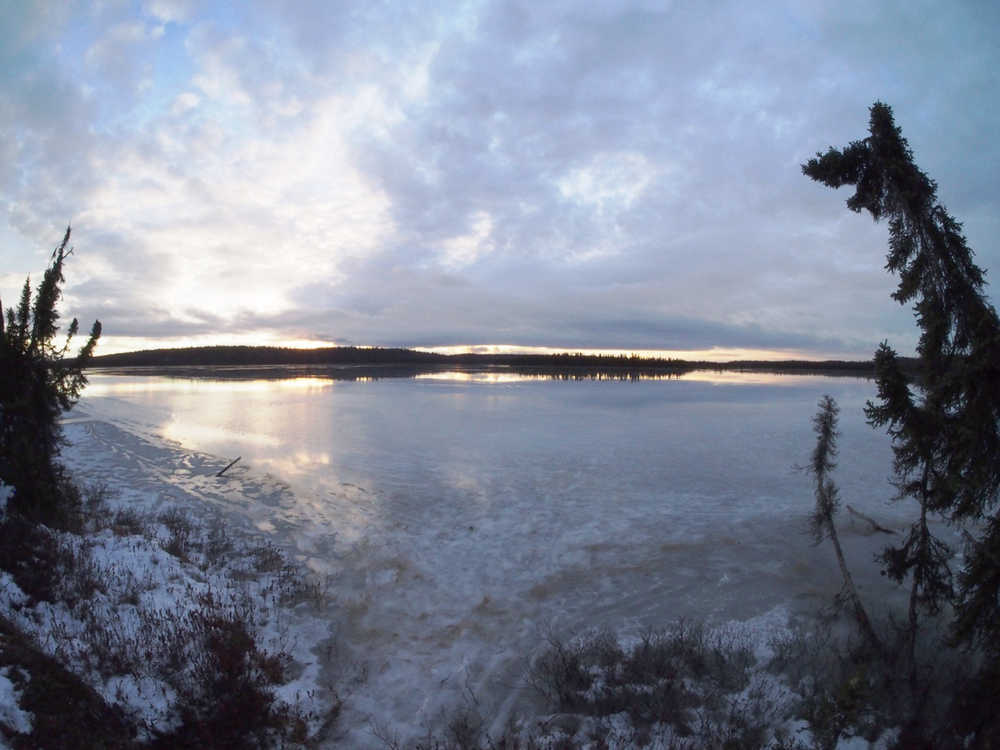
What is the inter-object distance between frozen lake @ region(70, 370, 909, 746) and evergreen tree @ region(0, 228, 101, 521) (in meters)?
4.15

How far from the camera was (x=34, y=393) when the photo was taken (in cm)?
845

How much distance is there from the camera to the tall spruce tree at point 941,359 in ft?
15.5

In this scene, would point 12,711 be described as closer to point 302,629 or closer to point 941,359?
point 302,629

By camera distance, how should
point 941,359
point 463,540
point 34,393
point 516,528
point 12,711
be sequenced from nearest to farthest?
point 12,711 → point 941,359 → point 34,393 → point 463,540 → point 516,528

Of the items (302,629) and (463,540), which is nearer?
(302,629)

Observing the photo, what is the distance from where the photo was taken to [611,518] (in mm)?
12312

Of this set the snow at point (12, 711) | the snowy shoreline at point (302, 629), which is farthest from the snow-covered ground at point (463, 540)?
the snow at point (12, 711)

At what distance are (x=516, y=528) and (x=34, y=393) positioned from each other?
900 cm

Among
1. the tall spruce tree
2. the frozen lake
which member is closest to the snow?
the frozen lake

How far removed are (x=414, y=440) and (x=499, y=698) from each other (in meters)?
16.7

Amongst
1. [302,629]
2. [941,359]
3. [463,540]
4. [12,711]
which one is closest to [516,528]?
[463,540]

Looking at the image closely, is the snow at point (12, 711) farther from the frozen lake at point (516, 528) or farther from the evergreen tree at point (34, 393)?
the evergreen tree at point (34, 393)

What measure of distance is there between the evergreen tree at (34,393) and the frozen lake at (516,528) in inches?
163

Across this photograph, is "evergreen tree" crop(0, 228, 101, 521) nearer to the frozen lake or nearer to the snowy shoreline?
the snowy shoreline
